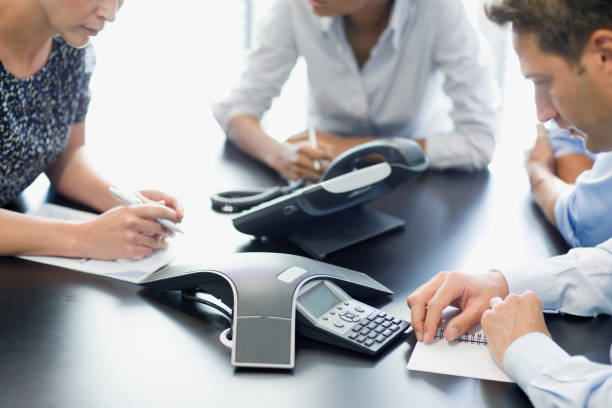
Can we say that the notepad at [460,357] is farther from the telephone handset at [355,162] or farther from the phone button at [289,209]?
the telephone handset at [355,162]

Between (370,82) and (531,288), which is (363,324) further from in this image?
(370,82)

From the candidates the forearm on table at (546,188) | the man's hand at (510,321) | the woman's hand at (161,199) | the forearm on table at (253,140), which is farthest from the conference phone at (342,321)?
the forearm on table at (253,140)

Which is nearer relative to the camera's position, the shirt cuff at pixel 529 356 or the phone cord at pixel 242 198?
the shirt cuff at pixel 529 356

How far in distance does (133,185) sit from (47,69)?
0.33m

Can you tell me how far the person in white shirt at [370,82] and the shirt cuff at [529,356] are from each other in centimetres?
86

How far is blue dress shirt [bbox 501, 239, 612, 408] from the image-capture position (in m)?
0.87

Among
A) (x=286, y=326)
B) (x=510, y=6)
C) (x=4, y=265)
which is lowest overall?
(x=4, y=265)

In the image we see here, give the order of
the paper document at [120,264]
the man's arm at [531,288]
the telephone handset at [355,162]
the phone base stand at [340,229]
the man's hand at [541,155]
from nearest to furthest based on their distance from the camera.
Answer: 1. the man's arm at [531,288]
2. the paper document at [120,264]
3. the phone base stand at [340,229]
4. the telephone handset at [355,162]
5. the man's hand at [541,155]

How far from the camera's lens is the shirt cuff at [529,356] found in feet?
2.99

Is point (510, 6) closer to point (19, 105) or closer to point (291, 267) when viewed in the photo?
point (291, 267)

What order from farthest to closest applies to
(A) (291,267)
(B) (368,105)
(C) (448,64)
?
1. (B) (368,105)
2. (C) (448,64)
3. (A) (291,267)

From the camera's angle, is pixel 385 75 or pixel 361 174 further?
pixel 385 75

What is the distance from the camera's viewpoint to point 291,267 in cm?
109

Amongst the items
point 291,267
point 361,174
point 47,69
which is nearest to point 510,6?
point 361,174
